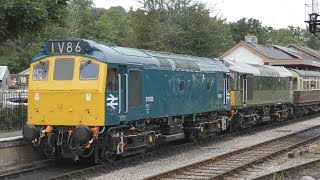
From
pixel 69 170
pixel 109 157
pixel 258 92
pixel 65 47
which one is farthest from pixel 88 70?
pixel 258 92

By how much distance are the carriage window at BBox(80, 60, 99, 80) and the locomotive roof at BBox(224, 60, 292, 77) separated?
35.1 ft

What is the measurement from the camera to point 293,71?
33.1 m

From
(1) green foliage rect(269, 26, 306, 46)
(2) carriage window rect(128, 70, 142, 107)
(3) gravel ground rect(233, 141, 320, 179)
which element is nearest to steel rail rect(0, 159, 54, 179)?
(2) carriage window rect(128, 70, 142, 107)

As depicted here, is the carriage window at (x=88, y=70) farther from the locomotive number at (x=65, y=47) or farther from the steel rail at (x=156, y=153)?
the steel rail at (x=156, y=153)

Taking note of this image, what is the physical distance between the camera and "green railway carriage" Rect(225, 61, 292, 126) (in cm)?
2284

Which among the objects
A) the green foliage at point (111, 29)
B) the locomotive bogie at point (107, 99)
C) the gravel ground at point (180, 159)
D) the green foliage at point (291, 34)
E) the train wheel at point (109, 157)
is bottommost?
the gravel ground at point (180, 159)

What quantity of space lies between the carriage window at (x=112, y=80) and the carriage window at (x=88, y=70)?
360 millimetres

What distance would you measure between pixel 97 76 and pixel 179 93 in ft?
16.0

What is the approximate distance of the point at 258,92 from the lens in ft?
82.5

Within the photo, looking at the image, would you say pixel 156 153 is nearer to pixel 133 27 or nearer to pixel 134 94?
pixel 134 94

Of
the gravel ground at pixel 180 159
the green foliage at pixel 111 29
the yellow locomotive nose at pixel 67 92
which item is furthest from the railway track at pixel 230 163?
the green foliage at pixel 111 29

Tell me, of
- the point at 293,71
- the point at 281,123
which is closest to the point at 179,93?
the point at 281,123

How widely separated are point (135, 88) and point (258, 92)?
1220 centimetres

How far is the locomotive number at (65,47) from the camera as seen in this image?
1321cm
